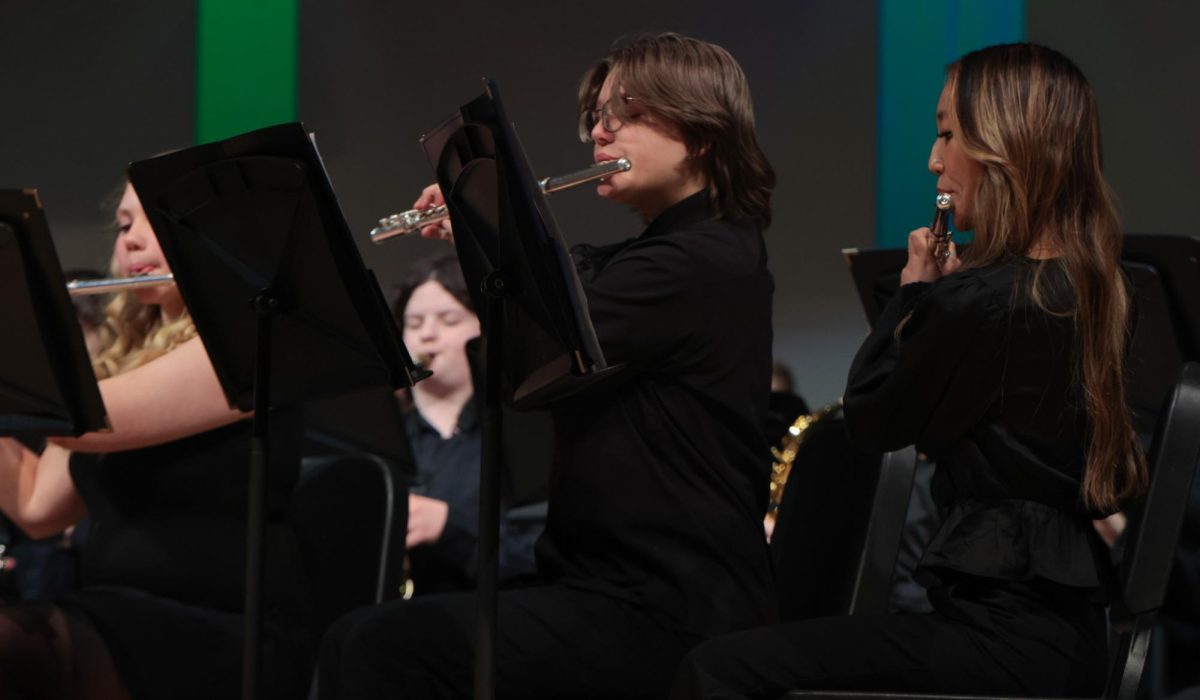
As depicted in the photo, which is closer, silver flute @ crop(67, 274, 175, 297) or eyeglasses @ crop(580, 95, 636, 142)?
eyeglasses @ crop(580, 95, 636, 142)

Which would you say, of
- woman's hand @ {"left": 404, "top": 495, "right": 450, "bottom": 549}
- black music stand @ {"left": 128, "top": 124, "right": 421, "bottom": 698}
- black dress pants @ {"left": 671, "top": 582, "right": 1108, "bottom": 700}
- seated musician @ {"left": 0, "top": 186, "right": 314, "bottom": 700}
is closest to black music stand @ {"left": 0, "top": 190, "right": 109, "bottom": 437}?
black music stand @ {"left": 128, "top": 124, "right": 421, "bottom": 698}

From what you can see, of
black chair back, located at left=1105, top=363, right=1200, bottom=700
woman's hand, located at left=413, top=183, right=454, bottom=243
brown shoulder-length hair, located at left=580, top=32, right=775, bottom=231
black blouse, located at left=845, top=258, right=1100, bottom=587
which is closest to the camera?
black chair back, located at left=1105, top=363, right=1200, bottom=700

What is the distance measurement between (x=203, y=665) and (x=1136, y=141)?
2.89 metres

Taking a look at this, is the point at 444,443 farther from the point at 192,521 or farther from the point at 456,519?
the point at 192,521

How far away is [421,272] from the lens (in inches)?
148

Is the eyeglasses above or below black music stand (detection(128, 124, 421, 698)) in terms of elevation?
above

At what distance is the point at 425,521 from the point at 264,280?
54.6 inches

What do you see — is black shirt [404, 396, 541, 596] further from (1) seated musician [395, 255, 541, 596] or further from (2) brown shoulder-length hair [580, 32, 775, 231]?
(2) brown shoulder-length hair [580, 32, 775, 231]

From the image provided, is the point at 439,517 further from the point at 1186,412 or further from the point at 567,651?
the point at 1186,412

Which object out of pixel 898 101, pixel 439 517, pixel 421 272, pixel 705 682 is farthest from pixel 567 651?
pixel 898 101

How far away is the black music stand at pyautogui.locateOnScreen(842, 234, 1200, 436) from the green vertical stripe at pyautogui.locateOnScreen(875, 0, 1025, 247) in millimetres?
1356

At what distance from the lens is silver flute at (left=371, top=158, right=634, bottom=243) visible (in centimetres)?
203

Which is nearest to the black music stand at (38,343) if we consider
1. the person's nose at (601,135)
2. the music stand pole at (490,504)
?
the music stand pole at (490,504)

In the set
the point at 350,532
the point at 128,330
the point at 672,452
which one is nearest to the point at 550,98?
the point at 128,330
